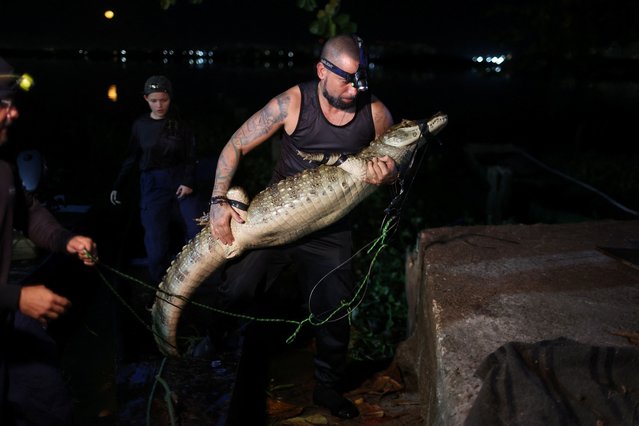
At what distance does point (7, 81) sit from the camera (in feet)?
9.29

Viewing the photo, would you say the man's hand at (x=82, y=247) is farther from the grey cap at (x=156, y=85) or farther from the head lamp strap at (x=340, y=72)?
the grey cap at (x=156, y=85)

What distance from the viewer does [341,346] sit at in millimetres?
4145

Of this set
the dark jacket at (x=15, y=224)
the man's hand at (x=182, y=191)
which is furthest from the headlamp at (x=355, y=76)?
the man's hand at (x=182, y=191)

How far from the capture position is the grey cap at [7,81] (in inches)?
111

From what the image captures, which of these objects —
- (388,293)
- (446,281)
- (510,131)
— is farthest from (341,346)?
(510,131)

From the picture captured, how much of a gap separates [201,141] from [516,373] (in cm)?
1183

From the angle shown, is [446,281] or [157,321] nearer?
[446,281]

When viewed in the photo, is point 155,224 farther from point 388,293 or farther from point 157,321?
point 388,293

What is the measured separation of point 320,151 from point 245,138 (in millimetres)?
500

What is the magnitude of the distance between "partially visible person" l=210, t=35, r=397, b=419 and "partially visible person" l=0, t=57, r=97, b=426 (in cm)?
109

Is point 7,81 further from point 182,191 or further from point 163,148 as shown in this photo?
point 182,191

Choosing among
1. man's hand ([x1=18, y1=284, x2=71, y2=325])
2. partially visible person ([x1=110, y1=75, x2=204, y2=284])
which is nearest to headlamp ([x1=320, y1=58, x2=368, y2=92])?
man's hand ([x1=18, y1=284, x2=71, y2=325])

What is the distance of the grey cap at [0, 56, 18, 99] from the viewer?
281 cm

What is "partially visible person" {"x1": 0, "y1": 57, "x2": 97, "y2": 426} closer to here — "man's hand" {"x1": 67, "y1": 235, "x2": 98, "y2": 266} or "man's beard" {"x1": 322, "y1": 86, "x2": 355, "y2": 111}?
"man's hand" {"x1": 67, "y1": 235, "x2": 98, "y2": 266}
